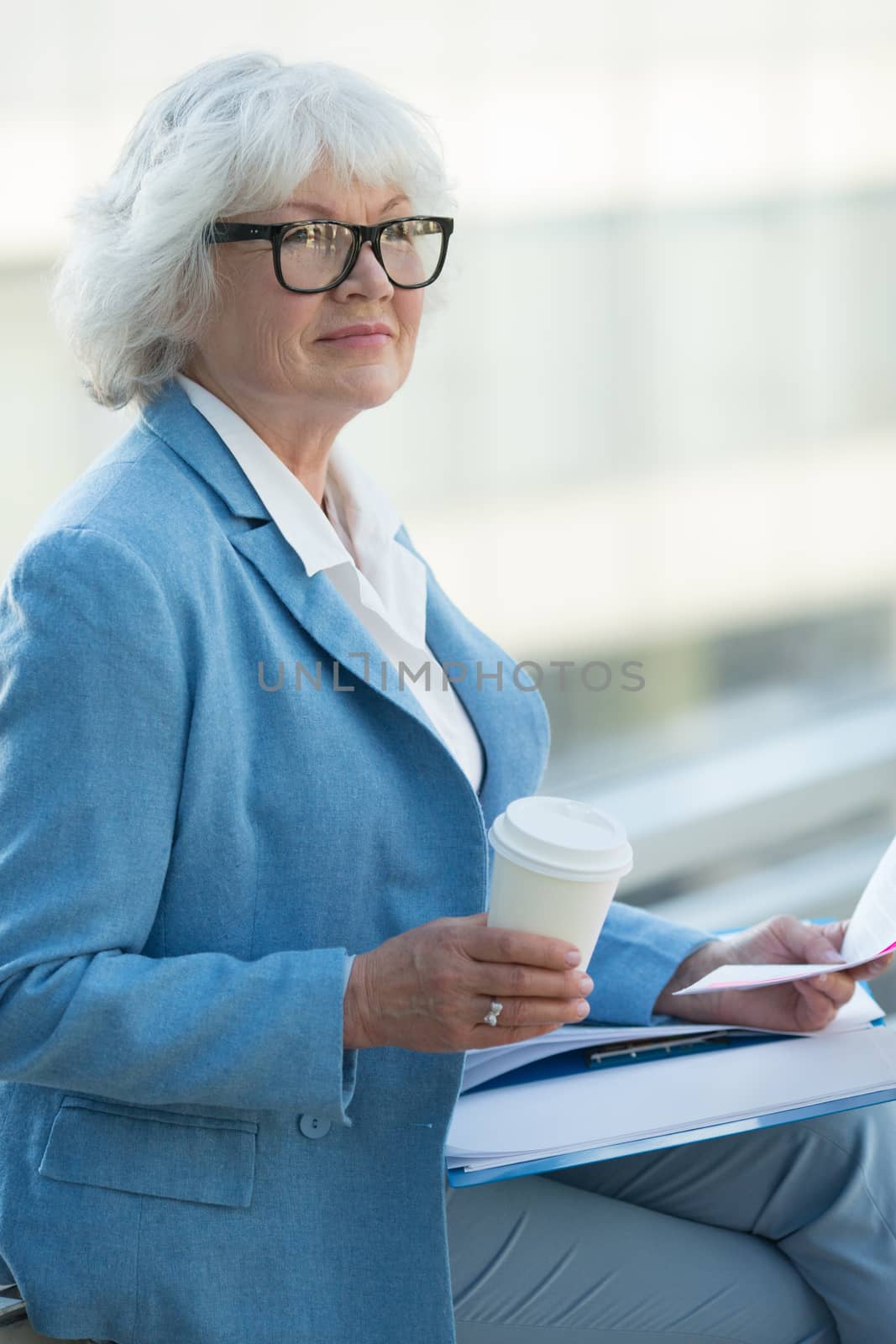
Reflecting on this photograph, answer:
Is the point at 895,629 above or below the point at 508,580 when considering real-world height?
below

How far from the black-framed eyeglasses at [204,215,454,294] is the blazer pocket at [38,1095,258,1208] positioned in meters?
0.69

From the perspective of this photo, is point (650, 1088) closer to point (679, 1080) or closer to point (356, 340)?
point (679, 1080)

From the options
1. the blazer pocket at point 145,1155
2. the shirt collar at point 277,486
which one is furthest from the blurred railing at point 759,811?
the blazer pocket at point 145,1155

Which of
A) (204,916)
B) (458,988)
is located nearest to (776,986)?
(458,988)

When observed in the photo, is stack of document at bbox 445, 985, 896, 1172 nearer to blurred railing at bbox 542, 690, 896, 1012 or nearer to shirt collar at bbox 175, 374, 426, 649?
shirt collar at bbox 175, 374, 426, 649

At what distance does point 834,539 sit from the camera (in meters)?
3.08

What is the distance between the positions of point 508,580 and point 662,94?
98 cm

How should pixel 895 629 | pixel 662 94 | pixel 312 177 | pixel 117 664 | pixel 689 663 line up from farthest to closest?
pixel 895 629 → pixel 689 663 → pixel 662 94 → pixel 312 177 → pixel 117 664

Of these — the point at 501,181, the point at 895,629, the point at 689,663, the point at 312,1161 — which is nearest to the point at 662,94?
the point at 501,181

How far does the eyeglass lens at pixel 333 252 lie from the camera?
1097 mm

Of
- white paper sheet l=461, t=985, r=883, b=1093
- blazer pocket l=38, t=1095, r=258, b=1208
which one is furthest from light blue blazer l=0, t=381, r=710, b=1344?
white paper sheet l=461, t=985, r=883, b=1093

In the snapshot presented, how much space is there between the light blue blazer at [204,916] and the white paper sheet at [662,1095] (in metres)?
0.05

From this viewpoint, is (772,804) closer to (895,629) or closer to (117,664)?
(895,629)

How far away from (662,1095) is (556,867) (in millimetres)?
358
